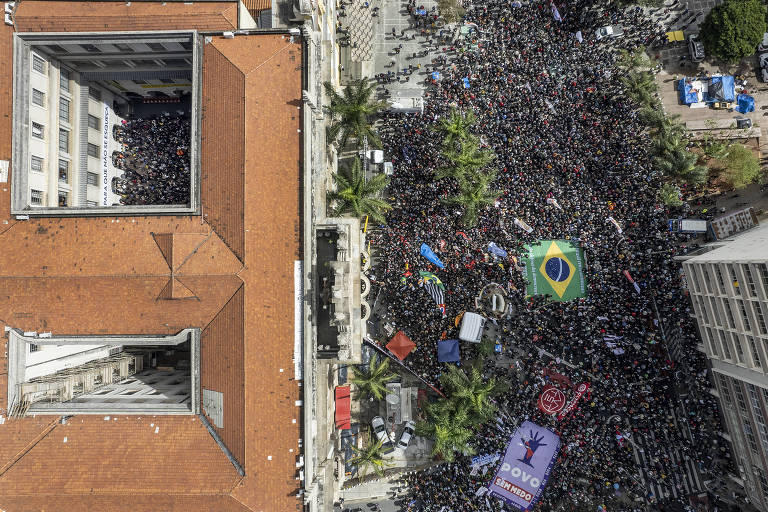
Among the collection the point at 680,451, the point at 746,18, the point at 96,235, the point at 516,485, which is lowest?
the point at 516,485

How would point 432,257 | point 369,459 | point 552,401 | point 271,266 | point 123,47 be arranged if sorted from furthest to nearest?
point 432,257 < point 552,401 < point 369,459 < point 123,47 < point 271,266

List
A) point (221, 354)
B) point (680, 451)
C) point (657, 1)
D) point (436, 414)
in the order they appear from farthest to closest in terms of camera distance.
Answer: point (657, 1)
point (680, 451)
point (436, 414)
point (221, 354)

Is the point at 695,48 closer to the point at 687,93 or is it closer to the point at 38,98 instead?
the point at 687,93

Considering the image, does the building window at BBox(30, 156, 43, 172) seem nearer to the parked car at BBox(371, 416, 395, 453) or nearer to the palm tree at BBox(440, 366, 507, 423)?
the parked car at BBox(371, 416, 395, 453)

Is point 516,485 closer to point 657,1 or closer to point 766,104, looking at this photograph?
point 766,104

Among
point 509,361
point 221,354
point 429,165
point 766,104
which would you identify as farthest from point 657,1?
point 221,354

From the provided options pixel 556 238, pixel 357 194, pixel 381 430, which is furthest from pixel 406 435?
pixel 556 238
